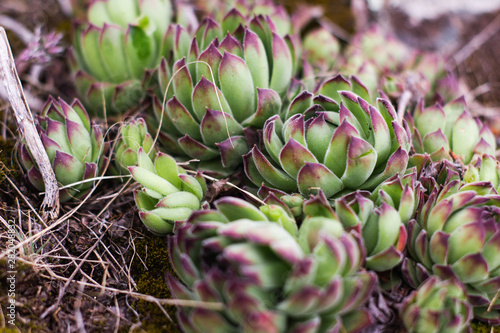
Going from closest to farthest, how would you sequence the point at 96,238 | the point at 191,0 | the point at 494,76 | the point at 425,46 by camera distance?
1. the point at 96,238
2. the point at 191,0
3. the point at 494,76
4. the point at 425,46

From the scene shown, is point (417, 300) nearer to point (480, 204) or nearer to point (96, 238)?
point (480, 204)

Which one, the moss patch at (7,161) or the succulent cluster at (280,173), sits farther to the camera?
the moss patch at (7,161)

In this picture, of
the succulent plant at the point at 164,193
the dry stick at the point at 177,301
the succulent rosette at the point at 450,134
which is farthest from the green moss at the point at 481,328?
the succulent plant at the point at 164,193

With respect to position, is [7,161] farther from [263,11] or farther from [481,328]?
[481,328]

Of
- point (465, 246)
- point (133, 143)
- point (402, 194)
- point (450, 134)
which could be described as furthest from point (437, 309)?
point (133, 143)

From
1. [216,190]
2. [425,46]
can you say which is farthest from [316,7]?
[216,190]

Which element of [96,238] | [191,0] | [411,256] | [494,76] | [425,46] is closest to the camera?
[411,256]

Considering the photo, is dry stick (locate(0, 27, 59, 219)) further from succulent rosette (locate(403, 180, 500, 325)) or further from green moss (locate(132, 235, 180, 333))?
succulent rosette (locate(403, 180, 500, 325))

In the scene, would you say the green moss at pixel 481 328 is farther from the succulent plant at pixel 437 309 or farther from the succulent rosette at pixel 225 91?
the succulent rosette at pixel 225 91
